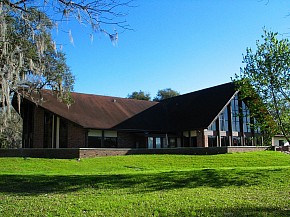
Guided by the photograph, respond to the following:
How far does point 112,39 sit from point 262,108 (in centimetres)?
1365

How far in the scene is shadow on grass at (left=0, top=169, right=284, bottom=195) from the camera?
1283 cm

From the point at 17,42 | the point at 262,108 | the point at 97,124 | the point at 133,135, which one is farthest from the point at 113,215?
the point at 133,135

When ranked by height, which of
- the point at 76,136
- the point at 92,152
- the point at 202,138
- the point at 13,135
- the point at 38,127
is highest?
the point at 38,127

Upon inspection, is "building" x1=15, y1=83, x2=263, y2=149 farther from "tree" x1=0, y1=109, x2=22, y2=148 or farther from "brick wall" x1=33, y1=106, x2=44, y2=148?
"tree" x1=0, y1=109, x2=22, y2=148

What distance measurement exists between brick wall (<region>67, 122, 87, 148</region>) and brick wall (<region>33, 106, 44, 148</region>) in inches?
141

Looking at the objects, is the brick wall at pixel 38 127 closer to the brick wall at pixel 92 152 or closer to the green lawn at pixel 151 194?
the brick wall at pixel 92 152

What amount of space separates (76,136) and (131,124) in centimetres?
573

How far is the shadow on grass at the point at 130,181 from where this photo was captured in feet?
42.1

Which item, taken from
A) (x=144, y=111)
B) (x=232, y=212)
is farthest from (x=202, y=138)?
(x=232, y=212)

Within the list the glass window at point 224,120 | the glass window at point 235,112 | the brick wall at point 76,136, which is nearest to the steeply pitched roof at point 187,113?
the glass window at point 224,120

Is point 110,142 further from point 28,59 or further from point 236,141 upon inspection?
point 28,59

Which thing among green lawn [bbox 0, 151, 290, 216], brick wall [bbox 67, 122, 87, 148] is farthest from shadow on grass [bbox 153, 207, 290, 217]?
brick wall [bbox 67, 122, 87, 148]

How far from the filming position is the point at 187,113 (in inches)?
1478

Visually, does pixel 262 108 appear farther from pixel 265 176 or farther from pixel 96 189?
pixel 96 189
